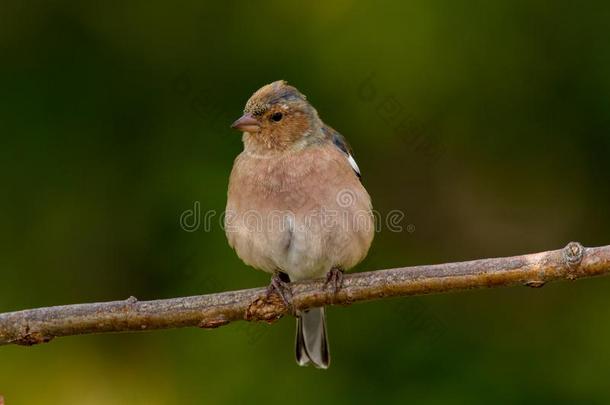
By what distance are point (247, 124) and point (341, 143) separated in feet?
2.17

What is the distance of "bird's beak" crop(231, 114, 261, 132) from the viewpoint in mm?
5105

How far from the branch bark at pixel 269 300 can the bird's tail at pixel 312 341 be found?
0.75m

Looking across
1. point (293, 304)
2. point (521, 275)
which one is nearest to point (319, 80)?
point (293, 304)

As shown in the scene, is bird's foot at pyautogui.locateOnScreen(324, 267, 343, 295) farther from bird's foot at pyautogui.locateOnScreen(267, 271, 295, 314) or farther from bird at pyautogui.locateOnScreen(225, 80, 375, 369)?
bird at pyautogui.locateOnScreen(225, 80, 375, 369)

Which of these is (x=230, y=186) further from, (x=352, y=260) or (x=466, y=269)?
(x=466, y=269)

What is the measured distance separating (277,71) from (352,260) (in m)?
1.30

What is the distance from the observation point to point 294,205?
4.95 metres

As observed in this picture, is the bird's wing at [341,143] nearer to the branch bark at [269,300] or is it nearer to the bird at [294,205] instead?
the bird at [294,205]

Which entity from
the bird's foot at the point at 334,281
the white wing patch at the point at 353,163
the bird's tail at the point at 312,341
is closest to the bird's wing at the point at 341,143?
the white wing patch at the point at 353,163

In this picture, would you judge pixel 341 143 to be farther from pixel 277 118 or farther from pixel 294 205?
pixel 294 205

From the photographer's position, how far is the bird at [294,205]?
4.95m

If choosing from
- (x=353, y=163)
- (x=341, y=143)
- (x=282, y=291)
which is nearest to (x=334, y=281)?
(x=282, y=291)

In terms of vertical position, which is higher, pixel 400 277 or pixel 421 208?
pixel 421 208

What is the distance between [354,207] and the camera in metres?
5.01
